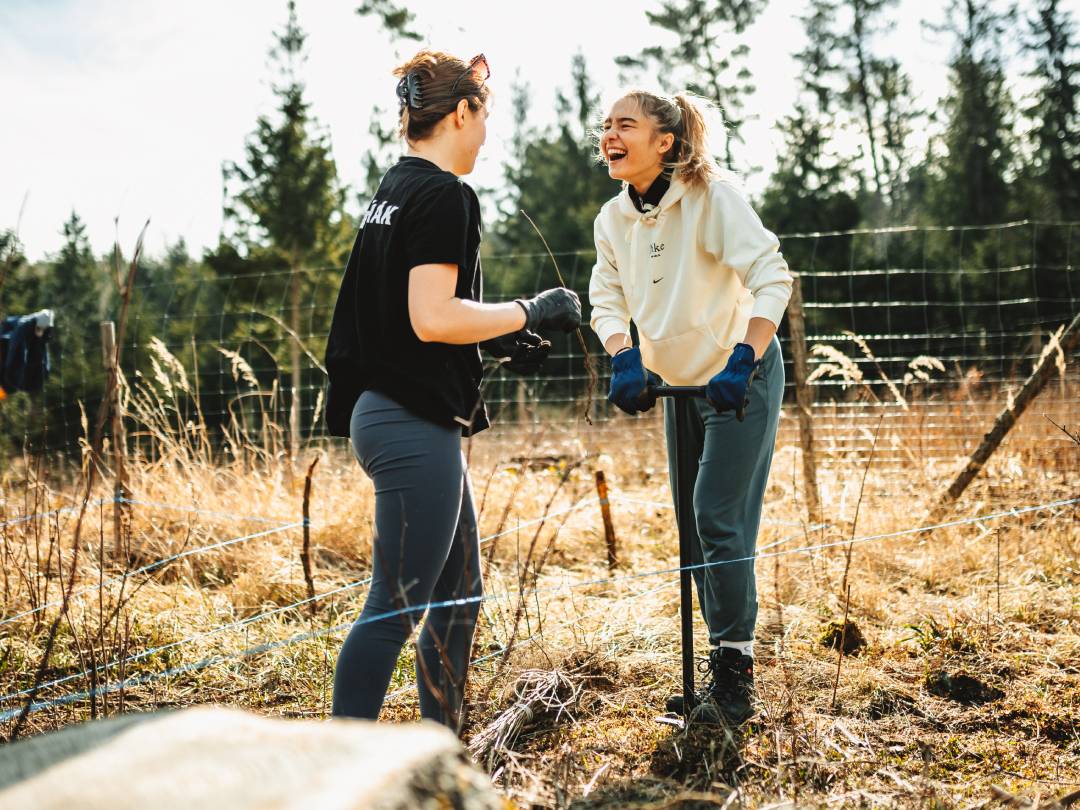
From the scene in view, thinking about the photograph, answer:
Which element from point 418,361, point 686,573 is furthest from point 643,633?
point 418,361

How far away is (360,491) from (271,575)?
3.28 feet

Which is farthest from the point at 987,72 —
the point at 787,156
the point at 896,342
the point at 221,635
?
the point at 221,635

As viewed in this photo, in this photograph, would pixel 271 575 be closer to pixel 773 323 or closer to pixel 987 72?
pixel 773 323

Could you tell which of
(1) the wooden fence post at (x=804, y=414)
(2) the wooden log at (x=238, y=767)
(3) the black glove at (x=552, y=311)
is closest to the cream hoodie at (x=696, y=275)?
(3) the black glove at (x=552, y=311)

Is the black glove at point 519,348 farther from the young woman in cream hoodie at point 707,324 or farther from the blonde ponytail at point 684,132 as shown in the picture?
the blonde ponytail at point 684,132

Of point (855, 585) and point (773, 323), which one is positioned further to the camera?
point (855, 585)

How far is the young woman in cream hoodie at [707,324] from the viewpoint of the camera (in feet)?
7.97

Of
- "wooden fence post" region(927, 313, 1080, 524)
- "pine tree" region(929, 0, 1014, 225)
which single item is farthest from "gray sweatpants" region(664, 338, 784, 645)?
"pine tree" region(929, 0, 1014, 225)

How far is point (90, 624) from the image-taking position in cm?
334

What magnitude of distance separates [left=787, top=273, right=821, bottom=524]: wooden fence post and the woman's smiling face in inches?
96.9

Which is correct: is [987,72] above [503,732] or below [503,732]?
above

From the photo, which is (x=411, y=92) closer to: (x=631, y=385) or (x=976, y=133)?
(x=631, y=385)

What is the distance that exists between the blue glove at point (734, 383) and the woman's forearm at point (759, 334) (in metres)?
0.06

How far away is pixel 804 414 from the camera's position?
15.7 feet
